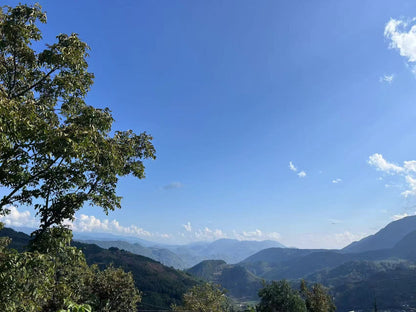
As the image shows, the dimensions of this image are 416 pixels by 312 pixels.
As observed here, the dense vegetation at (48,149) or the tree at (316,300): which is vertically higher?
the dense vegetation at (48,149)

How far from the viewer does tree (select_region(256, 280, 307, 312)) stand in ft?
173

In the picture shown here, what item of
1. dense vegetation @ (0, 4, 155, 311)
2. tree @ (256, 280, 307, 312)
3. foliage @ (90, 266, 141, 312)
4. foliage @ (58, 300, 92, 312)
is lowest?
tree @ (256, 280, 307, 312)

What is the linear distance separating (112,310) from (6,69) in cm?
2847

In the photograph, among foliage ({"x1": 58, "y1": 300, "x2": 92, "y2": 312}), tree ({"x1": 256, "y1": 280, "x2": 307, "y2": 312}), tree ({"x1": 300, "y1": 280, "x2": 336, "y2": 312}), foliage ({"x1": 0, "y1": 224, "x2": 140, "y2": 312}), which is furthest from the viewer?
tree ({"x1": 300, "y1": 280, "x2": 336, "y2": 312})

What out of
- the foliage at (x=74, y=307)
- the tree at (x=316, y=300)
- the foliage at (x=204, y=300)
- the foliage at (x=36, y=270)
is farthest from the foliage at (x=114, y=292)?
the tree at (x=316, y=300)

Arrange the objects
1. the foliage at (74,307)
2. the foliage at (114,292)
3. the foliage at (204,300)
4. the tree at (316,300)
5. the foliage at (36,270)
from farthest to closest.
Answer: the tree at (316,300) < the foliage at (204,300) < the foliage at (114,292) < the foliage at (36,270) < the foliage at (74,307)

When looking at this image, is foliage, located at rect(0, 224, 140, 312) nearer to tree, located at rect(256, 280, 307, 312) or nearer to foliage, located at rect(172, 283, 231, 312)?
foliage, located at rect(172, 283, 231, 312)

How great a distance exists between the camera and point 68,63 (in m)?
9.47

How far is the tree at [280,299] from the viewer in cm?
5266

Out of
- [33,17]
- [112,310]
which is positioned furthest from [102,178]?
[112,310]

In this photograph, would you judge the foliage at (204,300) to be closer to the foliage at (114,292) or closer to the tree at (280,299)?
the foliage at (114,292)

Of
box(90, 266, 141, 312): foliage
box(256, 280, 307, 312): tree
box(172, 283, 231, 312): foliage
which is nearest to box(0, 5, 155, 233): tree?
box(90, 266, 141, 312): foliage

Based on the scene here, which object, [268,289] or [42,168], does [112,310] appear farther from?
[268,289]

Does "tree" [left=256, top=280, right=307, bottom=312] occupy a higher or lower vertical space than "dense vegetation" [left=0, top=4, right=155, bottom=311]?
lower
